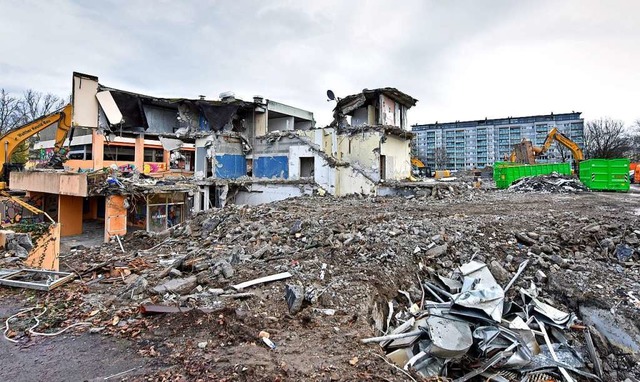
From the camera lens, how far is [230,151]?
920 inches

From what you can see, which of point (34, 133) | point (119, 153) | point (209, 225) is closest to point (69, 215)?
point (34, 133)

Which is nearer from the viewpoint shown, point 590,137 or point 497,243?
point 497,243

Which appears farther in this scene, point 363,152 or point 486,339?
point 363,152

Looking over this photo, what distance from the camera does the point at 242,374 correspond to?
326 cm

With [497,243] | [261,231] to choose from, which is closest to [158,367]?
[261,231]

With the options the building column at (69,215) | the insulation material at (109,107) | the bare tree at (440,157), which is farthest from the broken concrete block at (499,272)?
the bare tree at (440,157)

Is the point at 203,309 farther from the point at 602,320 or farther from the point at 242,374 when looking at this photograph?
the point at 602,320

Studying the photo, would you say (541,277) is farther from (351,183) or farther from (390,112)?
(390,112)

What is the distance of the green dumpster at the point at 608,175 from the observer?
19.3 metres

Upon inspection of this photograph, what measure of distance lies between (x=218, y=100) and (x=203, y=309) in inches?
791

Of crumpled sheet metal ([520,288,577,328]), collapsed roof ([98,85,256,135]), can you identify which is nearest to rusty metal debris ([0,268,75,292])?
crumpled sheet metal ([520,288,577,328])

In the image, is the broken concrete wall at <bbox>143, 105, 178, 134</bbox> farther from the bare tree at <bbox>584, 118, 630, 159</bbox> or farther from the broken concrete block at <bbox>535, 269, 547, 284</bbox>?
the bare tree at <bbox>584, 118, 630, 159</bbox>

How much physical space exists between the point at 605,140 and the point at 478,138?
24.3 m

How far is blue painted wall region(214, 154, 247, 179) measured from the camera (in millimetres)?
22742
